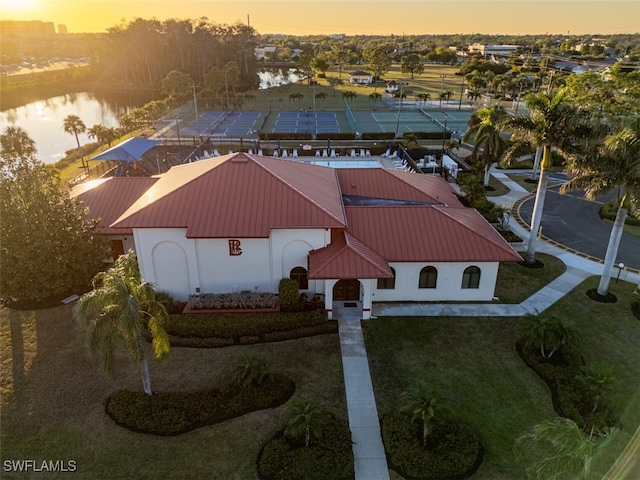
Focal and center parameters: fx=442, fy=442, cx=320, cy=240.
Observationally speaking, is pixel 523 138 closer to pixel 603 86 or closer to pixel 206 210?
pixel 206 210

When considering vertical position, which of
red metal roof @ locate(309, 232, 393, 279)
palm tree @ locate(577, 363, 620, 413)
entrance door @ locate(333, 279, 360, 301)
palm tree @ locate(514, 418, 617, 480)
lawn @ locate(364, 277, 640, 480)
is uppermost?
palm tree @ locate(514, 418, 617, 480)

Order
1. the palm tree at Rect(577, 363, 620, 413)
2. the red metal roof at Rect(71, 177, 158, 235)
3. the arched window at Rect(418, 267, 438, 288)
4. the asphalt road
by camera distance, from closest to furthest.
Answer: the palm tree at Rect(577, 363, 620, 413) → the arched window at Rect(418, 267, 438, 288) → the red metal roof at Rect(71, 177, 158, 235) → the asphalt road

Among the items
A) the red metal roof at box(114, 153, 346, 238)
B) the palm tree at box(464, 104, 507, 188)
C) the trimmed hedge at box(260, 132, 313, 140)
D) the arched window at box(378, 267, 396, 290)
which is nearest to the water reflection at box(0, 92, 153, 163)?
the trimmed hedge at box(260, 132, 313, 140)

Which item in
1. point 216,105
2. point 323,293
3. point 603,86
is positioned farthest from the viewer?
point 216,105

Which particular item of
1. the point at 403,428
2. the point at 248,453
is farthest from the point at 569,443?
the point at 248,453

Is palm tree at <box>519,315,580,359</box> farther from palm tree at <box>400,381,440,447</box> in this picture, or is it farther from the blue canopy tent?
the blue canopy tent

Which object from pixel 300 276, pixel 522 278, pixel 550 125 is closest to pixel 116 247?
pixel 300 276
